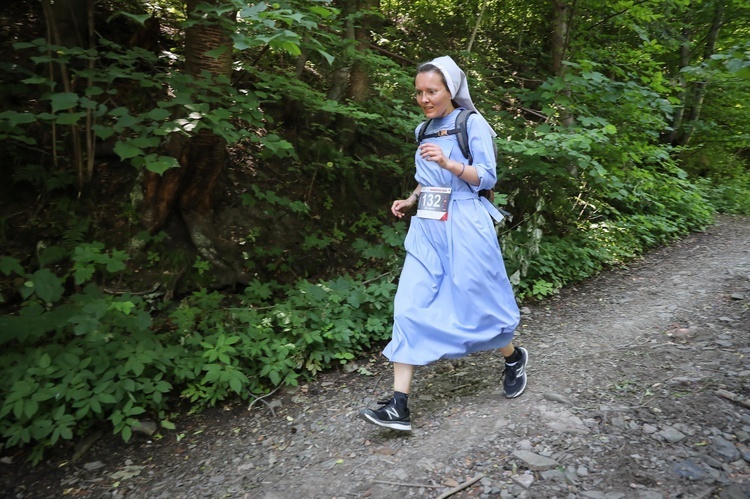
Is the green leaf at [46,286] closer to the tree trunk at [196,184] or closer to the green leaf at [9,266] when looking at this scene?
the green leaf at [9,266]

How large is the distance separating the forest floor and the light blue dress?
510 mm

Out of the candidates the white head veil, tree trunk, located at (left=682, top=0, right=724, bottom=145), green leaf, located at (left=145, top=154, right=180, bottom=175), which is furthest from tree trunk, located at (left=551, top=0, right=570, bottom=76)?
green leaf, located at (left=145, top=154, right=180, bottom=175)

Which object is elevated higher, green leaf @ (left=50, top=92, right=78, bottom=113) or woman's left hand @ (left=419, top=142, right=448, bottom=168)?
green leaf @ (left=50, top=92, right=78, bottom=113)

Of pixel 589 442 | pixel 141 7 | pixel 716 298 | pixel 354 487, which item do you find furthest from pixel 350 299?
pixel 141 7

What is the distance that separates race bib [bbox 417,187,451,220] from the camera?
285 centimetres

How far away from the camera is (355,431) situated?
9.64ft

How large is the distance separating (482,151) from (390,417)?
1.63 meters

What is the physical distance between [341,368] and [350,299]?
60 cm

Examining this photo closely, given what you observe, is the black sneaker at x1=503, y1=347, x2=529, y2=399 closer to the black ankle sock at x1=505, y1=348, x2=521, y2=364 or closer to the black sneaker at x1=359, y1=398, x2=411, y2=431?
the black ankle sock at x1=505, y1=348, x2=521, y2=364

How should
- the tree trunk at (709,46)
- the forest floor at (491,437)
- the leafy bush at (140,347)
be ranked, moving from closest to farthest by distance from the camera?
the forest floor at (491,437) < the leafy bush at (140,347) < the tree trunk at (709,46)

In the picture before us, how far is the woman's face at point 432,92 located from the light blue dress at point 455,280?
129mm

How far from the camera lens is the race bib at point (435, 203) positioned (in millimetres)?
2852

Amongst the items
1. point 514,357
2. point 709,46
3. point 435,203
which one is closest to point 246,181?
point 435,203

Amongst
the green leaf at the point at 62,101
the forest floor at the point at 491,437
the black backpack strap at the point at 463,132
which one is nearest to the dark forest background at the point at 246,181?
the green leaf at the point at 62,101
